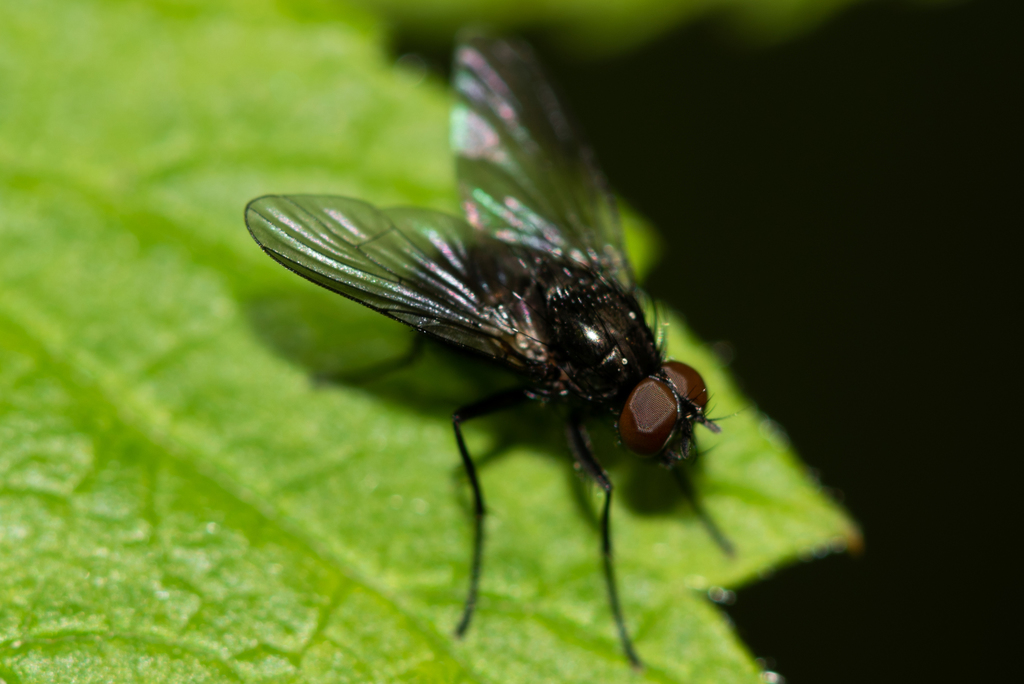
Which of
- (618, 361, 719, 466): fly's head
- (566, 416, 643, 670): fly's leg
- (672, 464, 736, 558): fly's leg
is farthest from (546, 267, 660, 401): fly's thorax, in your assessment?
(672, 464, 736, 558): fly's leg

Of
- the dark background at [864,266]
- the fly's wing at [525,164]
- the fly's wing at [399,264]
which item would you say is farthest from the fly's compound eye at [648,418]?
the dark background at [864,266]

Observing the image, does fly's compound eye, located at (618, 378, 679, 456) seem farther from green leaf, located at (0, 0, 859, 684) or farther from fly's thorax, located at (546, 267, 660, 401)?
green leaf, located at (0, 0, 859, 684)

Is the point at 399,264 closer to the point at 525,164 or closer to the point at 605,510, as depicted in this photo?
the point at 525,164

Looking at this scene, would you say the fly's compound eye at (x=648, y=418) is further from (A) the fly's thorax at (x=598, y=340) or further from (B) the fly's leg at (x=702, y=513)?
(B) the fly's leg at (x=702, y=513)

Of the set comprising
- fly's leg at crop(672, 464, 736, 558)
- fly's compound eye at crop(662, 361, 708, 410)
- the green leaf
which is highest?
fly's compound eye at crop(662, 361, 708, 410)

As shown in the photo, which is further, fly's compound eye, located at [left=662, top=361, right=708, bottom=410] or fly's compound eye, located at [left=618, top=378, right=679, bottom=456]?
fly's compound eye, located at [left=662, top=361, right=708, bottom=410]

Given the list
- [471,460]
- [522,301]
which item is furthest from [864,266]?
[471,460]

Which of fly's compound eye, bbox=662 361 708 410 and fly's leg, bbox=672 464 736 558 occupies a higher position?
fly's compound eye, bbox=662 361 708 410

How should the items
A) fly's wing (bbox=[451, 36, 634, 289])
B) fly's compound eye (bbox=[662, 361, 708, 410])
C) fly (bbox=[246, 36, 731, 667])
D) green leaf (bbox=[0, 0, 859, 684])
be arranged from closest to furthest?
green leaf (bbox=[0, 0, 859, 684])
fly (bbox=[246, 36, 731, 667])
fly's compound eye (bbox=[662, 361, 708, 410])
fly's wing (bbox=[451, 36, 634, 289])
